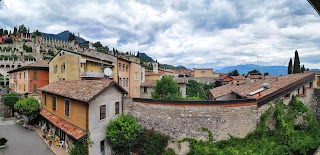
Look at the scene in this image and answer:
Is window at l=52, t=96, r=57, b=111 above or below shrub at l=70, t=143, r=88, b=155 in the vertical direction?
above

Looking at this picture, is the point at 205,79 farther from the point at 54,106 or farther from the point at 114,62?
the point at 54,106

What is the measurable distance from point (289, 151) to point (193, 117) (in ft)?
21.5

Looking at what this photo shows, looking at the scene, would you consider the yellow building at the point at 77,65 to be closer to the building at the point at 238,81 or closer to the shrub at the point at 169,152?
the shrub at the point at 169,152

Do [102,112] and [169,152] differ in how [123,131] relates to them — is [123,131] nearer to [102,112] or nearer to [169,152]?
[102,112]

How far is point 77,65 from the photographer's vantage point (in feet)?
72.4

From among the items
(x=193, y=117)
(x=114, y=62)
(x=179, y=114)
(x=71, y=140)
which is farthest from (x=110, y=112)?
(x=114, y=62)

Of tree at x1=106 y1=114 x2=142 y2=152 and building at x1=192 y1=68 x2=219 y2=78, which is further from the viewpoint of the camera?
building at x1=192 y1=68 x2=219 y2=78

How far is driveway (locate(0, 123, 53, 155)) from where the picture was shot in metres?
14.8

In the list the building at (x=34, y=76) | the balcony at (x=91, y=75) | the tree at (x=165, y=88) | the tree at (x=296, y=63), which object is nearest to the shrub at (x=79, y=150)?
the balcony at (x=91, y=75)

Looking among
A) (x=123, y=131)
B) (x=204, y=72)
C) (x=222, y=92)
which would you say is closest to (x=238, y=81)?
(x=222, y=92)

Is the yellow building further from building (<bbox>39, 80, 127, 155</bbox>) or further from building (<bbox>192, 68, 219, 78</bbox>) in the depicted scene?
building (<bbox>192, 68, 219, 78</bbox>)

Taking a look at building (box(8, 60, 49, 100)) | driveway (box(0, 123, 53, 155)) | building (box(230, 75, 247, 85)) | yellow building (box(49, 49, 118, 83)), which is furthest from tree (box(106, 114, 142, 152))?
building (box(8, 60, 49, 100))

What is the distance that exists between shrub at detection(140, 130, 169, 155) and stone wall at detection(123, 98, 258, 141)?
0.53 metres

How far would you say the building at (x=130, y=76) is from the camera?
97.5 ft
